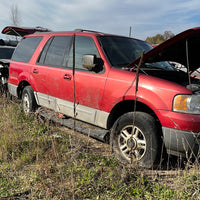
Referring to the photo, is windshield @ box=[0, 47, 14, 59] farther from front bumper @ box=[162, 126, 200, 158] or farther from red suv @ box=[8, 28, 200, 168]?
front bumper @ box=[162, 126, 200, 158]

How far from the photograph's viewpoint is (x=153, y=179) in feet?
7.90

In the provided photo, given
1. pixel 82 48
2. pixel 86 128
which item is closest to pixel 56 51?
pixel 82 48

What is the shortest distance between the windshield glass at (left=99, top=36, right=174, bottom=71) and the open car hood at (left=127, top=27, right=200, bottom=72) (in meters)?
0.34

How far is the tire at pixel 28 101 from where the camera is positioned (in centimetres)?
442

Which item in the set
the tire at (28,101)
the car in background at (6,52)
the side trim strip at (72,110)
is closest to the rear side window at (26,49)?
the tire at (28,101)

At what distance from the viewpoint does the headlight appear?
7.64 feet

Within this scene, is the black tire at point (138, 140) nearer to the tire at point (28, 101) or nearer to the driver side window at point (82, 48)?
the driver side window at point (82, 48)

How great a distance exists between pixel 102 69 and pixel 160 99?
1.05m

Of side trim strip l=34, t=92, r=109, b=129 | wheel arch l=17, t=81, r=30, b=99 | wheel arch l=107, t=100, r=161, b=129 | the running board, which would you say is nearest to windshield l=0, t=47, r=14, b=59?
wheel arch l=17, t=81, r=30, b=99

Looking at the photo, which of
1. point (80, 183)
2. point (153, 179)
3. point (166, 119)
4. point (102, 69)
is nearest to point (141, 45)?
point (102, 69)

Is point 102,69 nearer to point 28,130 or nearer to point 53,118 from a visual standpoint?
point 53,118

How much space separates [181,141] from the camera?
235cm

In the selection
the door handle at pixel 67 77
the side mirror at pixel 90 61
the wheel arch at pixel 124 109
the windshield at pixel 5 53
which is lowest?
the wheel arch at pixel 124 109

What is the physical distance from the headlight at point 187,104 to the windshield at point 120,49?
3.70 ft
